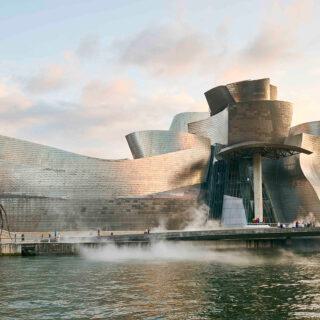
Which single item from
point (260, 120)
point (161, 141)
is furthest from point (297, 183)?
point (161, 141)

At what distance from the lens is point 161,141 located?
50.9 metres

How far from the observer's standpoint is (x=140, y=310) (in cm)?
1426

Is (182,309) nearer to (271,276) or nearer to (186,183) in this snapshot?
(271,276)

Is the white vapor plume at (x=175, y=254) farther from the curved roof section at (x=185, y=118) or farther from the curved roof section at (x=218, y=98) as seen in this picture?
the curved roof section at (x=185, y=118)

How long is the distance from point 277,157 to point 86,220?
20.1m

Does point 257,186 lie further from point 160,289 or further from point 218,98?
point 160,289

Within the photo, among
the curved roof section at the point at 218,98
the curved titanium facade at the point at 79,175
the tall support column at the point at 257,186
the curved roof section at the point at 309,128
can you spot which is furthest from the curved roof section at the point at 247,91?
the curved titanium facade at the point at 79,175

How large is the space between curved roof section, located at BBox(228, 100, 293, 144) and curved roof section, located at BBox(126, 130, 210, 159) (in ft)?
14.8

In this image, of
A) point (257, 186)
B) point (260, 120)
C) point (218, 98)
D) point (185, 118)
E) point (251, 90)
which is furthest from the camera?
point (185, 118)

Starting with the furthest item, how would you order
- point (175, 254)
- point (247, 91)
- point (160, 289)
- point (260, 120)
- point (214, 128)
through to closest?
point (214, 128)
point (247, 91)
point (260, 120)
point (175, 254)
point (160, 289)

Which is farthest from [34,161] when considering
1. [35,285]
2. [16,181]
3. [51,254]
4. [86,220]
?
[35,285]

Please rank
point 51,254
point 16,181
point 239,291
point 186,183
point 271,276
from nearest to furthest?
point 239,291
point 271,276
point 51,254
point 16,181
point 186,183

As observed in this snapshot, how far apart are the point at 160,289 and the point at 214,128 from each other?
36.3m

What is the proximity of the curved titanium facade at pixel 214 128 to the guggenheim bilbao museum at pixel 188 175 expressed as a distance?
11 centimetres
